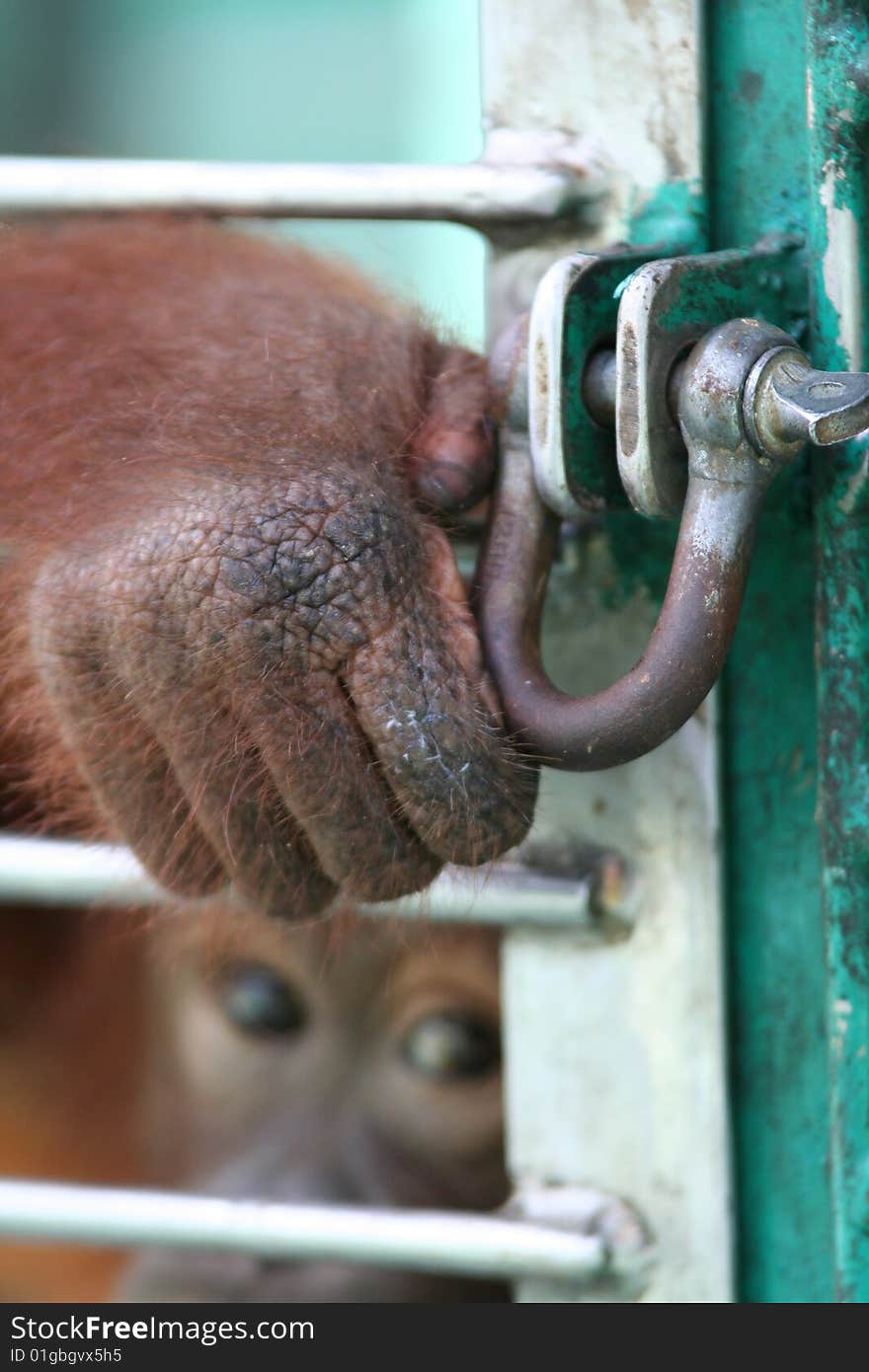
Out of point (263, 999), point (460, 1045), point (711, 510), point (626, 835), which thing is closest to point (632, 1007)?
point (626, 835)

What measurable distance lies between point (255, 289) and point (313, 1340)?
604 mm

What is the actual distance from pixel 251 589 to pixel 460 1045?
70 cm

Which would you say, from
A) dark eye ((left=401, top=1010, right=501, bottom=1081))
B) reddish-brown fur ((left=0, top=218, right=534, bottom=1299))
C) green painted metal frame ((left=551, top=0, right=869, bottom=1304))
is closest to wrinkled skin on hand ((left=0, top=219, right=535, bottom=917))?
reddish-brown fur ((left=0, top=218, right=534, bottom=1299))

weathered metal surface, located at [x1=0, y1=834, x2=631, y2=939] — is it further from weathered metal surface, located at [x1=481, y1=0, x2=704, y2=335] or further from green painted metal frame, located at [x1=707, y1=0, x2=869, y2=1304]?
weathered metal surface, located at [x1=481, y1=0, x2=704, y2=335]

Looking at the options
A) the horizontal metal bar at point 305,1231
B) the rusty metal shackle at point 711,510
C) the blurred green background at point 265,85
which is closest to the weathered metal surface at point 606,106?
the rusty metal shackle at point 711,510

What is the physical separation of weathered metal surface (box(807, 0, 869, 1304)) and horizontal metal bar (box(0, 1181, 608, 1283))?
0.54ft

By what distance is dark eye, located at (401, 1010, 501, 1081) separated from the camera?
47.7 inches

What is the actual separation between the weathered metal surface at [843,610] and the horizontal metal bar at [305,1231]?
0.17m

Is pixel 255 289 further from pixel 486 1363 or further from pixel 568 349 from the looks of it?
pixel 486 1363

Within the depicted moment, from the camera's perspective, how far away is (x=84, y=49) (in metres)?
3.87

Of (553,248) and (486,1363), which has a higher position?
(553,248)

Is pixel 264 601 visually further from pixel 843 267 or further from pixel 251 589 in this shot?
pixel 843 267

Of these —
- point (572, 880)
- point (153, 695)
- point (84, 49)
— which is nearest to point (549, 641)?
point (572, 880)

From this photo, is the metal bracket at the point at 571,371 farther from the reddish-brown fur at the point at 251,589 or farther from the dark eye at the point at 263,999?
the dark eye at the point at 263,999
